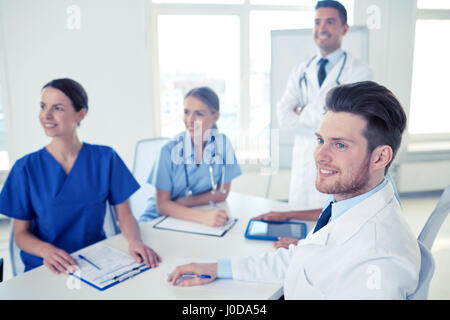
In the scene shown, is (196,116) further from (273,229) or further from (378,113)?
(378,113)

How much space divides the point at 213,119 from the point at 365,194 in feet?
3.32

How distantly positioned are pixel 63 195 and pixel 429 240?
4.01 ft

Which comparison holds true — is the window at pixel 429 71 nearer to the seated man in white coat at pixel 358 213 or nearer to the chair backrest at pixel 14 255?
the seated man in white coat at pixel 358 213

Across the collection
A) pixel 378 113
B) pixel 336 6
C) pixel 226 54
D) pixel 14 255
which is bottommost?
pixel 14 255

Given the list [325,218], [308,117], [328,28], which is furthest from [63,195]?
→ [328,28]

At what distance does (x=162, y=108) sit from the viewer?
137 inches

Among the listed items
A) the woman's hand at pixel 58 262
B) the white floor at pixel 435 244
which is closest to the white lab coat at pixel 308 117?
the white floor at pixel 435 244

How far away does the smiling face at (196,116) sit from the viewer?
171cm

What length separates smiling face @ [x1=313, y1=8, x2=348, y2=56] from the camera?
202cm

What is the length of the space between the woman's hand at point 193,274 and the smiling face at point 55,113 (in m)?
0.74

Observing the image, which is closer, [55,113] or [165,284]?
[165,284]

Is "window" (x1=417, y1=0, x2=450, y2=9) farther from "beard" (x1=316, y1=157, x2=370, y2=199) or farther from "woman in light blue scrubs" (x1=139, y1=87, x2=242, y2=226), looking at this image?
"beard" (x1=316, y1=157, x2=370, y2=199)

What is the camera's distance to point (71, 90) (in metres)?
1.43

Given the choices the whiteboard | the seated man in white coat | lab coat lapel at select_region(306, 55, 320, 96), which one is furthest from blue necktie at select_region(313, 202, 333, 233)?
the whiteboard
